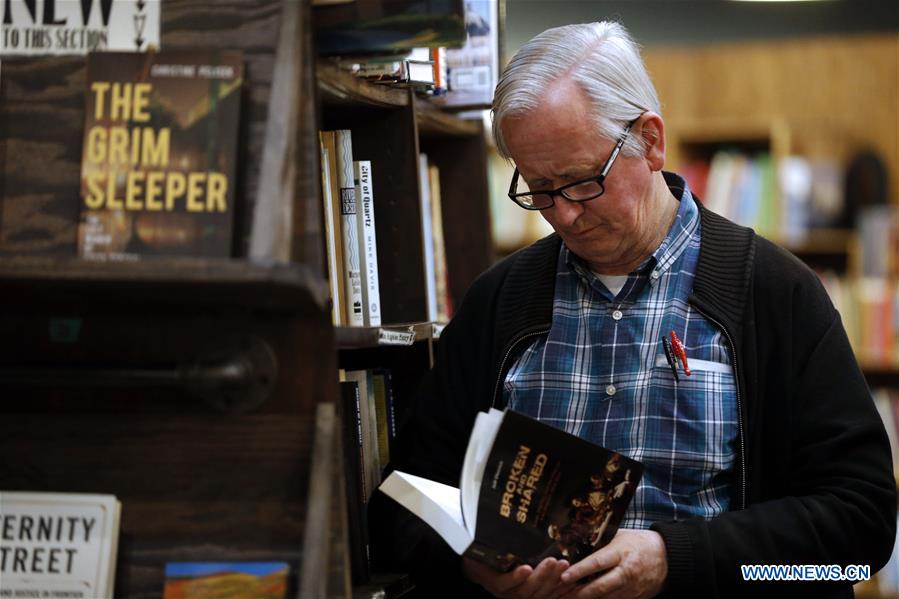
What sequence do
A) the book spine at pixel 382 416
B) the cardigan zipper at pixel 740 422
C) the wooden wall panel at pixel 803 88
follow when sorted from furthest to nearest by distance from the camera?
the wooden wall panel at pixel 803 88
the book spine at pixel 382 416
the cardigan zipper at pixel 740 422

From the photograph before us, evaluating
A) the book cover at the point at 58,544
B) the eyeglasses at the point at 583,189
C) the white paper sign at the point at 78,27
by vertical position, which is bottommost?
the book cover at the point at 58,544

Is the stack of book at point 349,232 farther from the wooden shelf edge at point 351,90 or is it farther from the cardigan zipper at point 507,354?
the cardigan zipper at point 507,354

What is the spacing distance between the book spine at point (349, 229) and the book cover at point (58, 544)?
56cm

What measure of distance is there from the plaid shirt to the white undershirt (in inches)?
0.4

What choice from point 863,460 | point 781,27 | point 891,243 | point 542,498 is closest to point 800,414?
point 863,460

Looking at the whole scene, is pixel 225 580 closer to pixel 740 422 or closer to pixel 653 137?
pixel 740 422

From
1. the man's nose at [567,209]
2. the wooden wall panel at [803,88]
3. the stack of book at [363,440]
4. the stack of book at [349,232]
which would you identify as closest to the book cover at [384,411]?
the stack of book at [363,440]

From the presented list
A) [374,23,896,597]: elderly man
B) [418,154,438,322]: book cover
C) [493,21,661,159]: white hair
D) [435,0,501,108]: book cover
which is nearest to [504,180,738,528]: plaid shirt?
[374,23,896,597]: elderly man

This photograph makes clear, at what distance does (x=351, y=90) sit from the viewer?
1551mm

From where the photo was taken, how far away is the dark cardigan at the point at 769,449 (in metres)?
1.50

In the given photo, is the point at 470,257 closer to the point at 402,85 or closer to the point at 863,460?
the point at 402,85

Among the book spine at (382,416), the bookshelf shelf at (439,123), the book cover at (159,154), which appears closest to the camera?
the book cover at (159,154)

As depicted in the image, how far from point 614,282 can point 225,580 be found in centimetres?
77

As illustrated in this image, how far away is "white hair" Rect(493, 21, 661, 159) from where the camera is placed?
1.59 m
